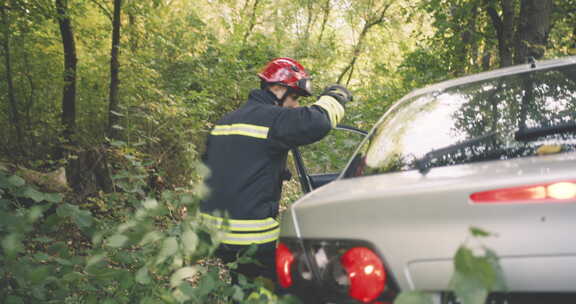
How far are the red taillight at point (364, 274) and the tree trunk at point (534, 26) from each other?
21.3 feet

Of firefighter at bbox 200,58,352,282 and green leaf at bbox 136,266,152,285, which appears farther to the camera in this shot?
firefighter at bbox 200,58,352,282

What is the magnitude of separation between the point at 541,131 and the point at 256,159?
147 cm

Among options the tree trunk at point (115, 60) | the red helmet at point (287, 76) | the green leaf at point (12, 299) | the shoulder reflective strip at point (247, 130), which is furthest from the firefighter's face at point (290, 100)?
the tree trunk at point (115, 60)

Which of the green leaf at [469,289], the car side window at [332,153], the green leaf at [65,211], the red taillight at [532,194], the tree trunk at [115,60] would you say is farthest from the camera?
the tree trunk at [115,60]

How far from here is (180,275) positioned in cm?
185

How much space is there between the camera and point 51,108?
1165 cm

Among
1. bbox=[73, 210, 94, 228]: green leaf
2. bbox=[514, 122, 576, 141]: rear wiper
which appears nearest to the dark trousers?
bbox=[73, 210, 94, 228]: green leaf

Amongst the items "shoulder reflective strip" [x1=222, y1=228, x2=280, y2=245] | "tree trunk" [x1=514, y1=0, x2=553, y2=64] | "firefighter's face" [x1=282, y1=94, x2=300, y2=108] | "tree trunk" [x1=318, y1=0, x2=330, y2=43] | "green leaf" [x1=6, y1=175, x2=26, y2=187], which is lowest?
"shoulder reflective strip" [x1=222, y1=228, x2=280, y2=245]

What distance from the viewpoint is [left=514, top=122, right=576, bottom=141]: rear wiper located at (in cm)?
189

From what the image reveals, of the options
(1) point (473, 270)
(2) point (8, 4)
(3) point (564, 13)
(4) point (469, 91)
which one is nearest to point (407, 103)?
(4) point (469, 91)

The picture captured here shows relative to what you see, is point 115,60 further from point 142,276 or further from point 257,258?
Result: point 142,276

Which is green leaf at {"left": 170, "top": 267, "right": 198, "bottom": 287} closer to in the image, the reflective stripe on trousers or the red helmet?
the reflective stripe on trousers

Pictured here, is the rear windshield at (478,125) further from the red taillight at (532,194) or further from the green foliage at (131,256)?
the green foliage at (131,256)

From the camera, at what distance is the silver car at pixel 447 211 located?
1.23 metres
